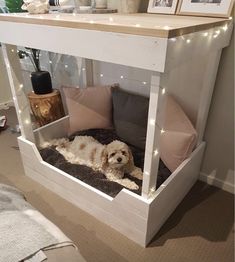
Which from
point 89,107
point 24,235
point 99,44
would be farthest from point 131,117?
point 24,235

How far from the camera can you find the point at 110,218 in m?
1.28

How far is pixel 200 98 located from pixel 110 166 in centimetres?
63

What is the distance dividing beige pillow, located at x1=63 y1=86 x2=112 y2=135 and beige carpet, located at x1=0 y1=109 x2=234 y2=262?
1.73 feet

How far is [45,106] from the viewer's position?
1.89 m

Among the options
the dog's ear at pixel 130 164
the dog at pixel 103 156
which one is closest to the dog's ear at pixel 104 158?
the dog at pixel 103 156

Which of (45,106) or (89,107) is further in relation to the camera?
(45,106)

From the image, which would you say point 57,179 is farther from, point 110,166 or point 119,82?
point 119,82

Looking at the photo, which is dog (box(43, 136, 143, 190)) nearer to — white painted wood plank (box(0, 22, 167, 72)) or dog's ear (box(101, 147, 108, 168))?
dog's ear (box(101, 147, 108, 168))

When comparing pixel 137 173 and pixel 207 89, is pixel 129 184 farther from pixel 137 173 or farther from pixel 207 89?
pixel 207 89

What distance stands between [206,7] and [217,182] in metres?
1.02

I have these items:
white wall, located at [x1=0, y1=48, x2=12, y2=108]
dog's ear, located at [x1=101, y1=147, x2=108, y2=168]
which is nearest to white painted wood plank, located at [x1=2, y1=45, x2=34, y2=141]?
dog's ear, located at [x1=101, y1=147, x2=108, y2=168]

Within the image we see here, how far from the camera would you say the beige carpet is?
117cm

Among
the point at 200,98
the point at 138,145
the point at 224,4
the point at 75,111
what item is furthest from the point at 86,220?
the point at 224,4

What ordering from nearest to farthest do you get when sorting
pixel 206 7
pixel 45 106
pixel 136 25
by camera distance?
pixel 136 25 < pixel 206 7 < pixel 45 106
